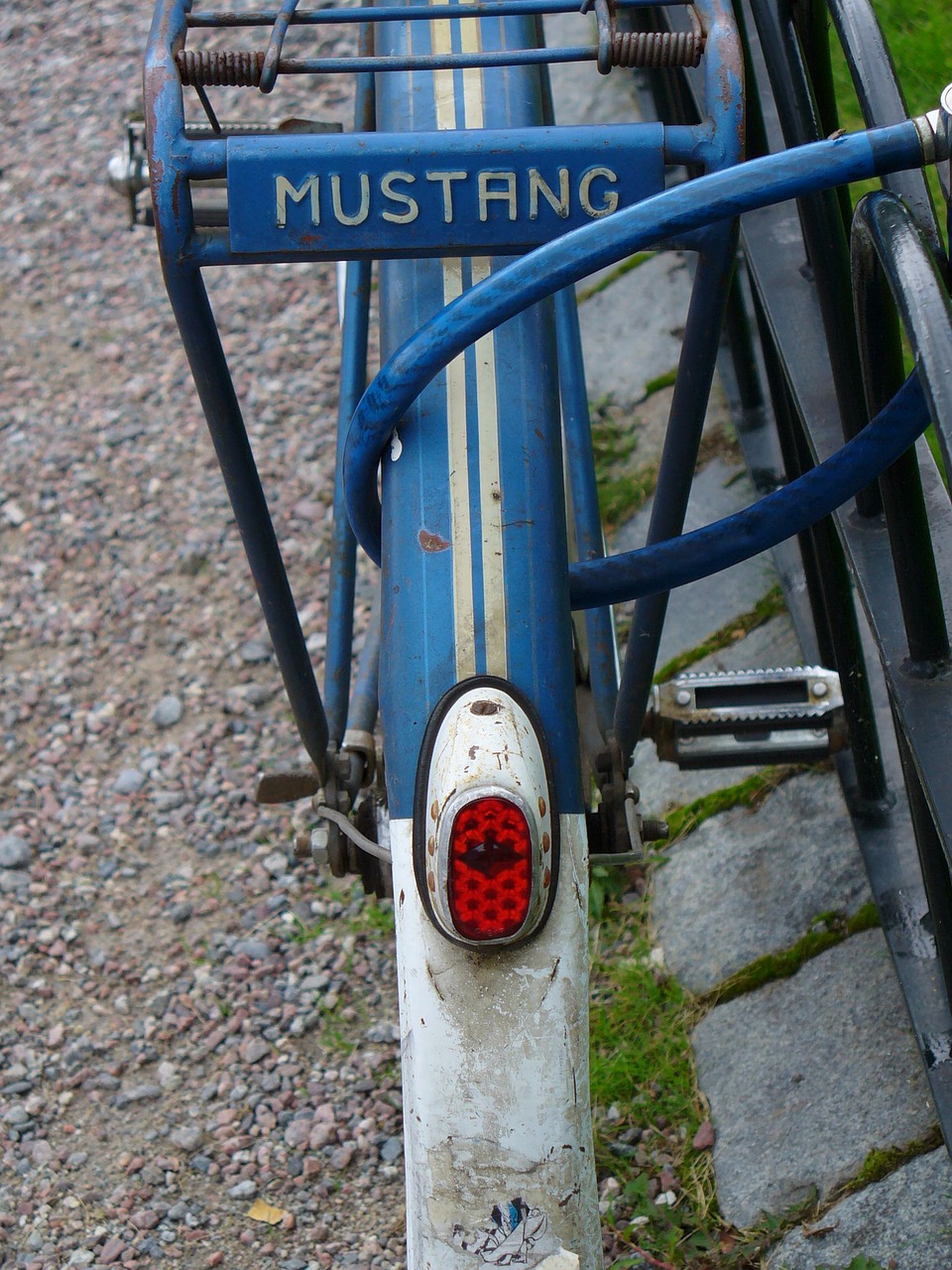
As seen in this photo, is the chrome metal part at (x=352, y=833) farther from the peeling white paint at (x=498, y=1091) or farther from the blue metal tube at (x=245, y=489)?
the peeling white paint at (x=498, y=1091)

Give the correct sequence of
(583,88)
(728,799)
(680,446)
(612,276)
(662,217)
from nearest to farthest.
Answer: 1. (662,217)
2. (680,446)
3. (728,799)
4. (612,276)
5. (583,88)

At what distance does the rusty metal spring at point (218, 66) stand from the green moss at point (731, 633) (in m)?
1.50

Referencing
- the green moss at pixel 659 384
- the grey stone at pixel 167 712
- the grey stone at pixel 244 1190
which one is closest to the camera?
the grey stone at pixel 244 1190

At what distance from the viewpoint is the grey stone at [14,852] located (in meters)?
2.63

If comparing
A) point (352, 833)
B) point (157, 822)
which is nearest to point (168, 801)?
point (157, 822)

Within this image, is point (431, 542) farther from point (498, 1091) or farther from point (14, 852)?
point (14, 852)

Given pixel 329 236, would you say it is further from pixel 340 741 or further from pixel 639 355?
pixel 639 355

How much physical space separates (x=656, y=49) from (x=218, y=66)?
1.37ft

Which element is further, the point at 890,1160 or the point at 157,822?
the point at 157,822

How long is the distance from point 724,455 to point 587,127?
171 cm

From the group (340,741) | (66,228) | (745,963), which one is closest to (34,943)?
(340,741)

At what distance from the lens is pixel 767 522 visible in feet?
4.49

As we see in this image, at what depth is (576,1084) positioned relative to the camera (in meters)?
1.18

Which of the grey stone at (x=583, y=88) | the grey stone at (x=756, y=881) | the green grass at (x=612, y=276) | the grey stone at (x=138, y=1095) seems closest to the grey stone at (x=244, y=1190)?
the grey stone at (x=138, y=1095)
